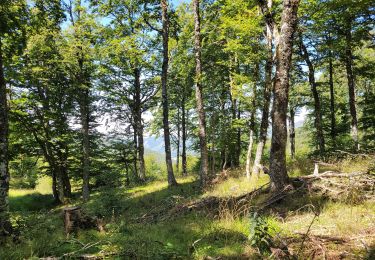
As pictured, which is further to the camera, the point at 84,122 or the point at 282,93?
the point at 84,122

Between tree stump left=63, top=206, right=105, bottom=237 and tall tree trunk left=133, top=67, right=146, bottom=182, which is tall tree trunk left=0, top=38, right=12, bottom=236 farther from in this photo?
tall tree trunk left=133, top=67, right=146, bottom=182

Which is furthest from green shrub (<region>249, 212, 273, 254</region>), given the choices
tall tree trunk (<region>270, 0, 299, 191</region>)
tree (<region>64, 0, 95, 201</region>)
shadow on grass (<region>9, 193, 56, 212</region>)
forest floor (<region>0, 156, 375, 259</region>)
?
shadow on grass (<region>9, 193, 56, 212</region>)

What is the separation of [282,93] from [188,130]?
26.7 metres

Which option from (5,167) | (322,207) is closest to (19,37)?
(5,167)

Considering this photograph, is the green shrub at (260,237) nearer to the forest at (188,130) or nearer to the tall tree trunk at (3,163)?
the forest at (188,130)

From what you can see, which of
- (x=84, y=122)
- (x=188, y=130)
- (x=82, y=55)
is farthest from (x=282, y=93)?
(x=188, y=130)

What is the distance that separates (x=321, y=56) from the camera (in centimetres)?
2030

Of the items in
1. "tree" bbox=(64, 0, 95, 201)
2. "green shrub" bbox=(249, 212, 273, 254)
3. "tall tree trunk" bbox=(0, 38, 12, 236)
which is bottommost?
"green shrub" bbox=(249, 212, 273, 254)

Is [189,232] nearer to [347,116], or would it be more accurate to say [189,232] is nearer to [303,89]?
[347,116]

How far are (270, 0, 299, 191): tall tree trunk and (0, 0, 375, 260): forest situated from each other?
3cm

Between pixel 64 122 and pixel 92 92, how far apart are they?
134 inches

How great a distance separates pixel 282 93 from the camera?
24.4 feet

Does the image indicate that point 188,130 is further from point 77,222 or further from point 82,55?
point 77,222

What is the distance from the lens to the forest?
541 centimetres
